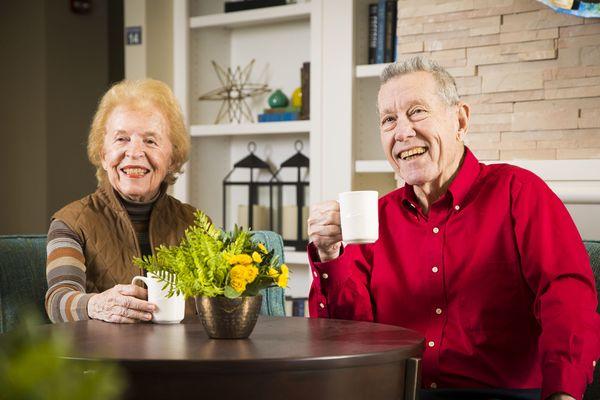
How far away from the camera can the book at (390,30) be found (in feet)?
11.5

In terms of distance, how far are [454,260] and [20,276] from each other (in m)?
1.14

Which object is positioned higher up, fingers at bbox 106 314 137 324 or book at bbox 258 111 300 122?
book at bbox 258 111 300 122

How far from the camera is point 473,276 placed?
1803 millimetres

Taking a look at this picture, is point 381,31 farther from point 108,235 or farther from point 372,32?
point 108,235

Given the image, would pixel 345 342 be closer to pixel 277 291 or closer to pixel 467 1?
pixel 277 291

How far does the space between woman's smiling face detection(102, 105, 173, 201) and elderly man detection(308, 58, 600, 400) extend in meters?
0.61

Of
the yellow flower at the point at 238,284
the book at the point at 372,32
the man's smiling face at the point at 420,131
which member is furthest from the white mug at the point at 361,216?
the book at the point at 372,32

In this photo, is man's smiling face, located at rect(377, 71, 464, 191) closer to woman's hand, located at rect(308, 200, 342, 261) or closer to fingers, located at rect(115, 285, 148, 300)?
woman's hand, located at rect(308, 200, 342, 261)

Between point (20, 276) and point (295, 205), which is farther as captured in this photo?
point (295, 205)

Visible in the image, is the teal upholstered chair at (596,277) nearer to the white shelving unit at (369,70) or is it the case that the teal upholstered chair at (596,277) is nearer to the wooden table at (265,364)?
the wooden table at (265,364)

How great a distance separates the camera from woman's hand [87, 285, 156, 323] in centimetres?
167

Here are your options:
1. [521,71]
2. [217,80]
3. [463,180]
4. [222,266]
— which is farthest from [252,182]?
[222,266]

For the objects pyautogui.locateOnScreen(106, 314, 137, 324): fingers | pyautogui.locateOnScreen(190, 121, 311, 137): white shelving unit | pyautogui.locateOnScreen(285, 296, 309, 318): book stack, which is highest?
pyautogui.locateOnScreen(190, 121, 311, 137): white shelving unit

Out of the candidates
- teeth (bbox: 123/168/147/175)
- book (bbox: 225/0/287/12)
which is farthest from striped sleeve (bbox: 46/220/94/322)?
book (bbox: 225/0/287/12)
